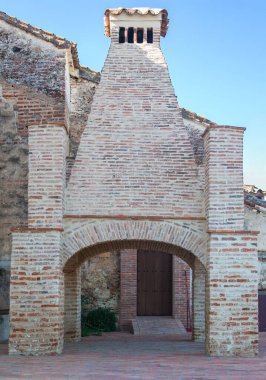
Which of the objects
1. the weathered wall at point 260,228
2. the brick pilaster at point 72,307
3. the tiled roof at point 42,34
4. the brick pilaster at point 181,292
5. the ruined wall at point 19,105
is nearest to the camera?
the brick pilaster at point 72,307

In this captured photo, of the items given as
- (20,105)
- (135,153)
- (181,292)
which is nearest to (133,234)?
(135,153)

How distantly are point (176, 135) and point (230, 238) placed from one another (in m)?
2.03

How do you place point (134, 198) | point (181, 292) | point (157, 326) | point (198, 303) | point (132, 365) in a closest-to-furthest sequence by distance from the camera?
point (132, 365) < point (134, 198) < point (198, 303) < point (157, 326) < point (181, 292)

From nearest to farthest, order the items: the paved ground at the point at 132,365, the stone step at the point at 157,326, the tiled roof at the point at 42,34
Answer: the paved ground at the point at 132,365
the tiled roof at the point at 42,34
the stone step at the point at 157,326

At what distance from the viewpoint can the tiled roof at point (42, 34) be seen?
14031 mm

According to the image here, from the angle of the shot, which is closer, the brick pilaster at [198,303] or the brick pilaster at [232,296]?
the brick pilaster at [232,296]

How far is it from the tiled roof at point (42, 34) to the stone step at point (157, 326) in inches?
270

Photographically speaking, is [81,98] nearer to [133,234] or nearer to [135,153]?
[135,153]

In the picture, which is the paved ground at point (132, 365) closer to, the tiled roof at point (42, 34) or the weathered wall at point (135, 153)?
the weathered wall at point (135, 153)

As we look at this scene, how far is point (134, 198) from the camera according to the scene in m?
10.1

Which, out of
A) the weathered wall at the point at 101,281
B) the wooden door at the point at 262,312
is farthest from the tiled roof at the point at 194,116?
the wooden door at the point at 262,312

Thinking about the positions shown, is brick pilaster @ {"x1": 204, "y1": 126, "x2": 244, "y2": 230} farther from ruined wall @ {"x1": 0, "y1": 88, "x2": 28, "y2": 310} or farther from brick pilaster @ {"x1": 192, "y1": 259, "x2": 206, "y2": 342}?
ruined wall @ {"x1": 0, "y1": 88, "x2": 28, "y2": 310}

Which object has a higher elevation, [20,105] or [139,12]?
[139,12]

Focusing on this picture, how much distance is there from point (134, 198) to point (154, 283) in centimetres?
770
